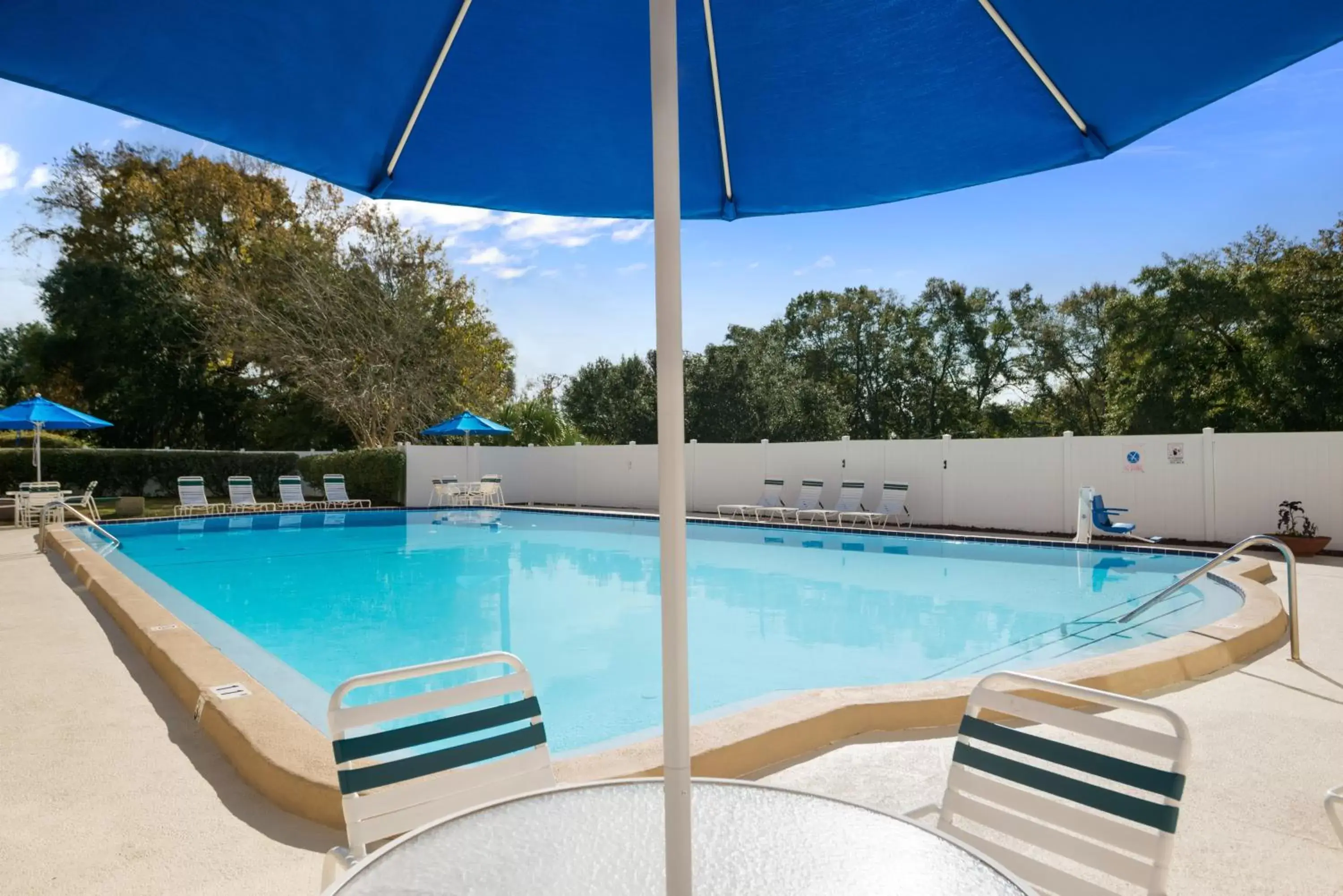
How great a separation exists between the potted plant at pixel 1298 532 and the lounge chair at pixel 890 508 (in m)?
5.14

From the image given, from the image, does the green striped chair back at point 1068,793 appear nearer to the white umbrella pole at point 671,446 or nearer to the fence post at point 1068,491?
the white umbrella pole at point 671,446

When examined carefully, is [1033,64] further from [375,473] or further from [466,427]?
[375,473]

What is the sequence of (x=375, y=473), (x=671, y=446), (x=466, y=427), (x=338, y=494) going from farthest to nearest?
(x=375, y=473)
(x=338, y=494)
(x=466, y=427)
(x=671, y=446)

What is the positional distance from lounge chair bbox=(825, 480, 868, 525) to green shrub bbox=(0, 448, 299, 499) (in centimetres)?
1402

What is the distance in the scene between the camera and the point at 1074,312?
27250mm

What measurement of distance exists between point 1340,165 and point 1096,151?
27138 mm

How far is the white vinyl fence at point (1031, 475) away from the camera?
10.6m

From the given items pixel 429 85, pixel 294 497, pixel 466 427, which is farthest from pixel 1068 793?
pixel 294 497

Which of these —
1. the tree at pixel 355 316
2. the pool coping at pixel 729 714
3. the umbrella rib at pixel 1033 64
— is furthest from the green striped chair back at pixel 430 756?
the tree at pixel 355 316

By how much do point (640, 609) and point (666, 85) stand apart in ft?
23.2

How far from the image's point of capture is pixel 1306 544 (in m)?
9.72

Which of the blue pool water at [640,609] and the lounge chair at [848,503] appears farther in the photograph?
the lounge chair at [848,503]

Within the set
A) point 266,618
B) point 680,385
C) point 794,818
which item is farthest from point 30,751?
point 266,618

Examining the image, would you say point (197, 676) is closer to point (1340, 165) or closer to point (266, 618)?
point (266, 618)
